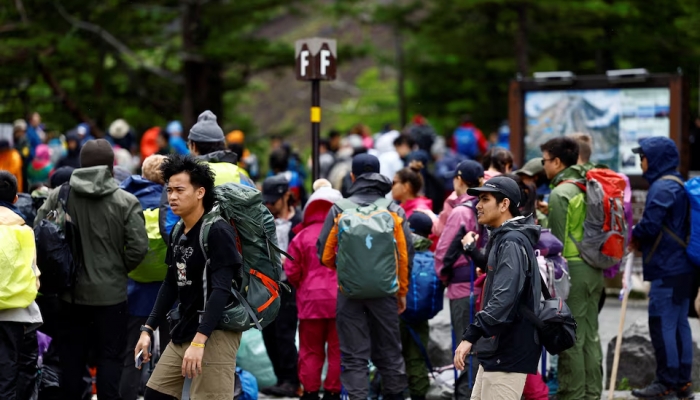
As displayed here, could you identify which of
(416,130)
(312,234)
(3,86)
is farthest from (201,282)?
(3,86)

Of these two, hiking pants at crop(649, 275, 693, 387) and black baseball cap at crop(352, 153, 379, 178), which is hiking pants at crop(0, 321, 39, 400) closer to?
black baseball cap at crop(352, 153, 379, 178)

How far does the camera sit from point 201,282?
5.55m

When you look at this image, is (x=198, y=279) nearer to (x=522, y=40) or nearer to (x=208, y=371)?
(x=208, y=371)

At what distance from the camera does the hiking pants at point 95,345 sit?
709cm

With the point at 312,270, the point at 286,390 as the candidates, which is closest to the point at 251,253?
the point at 312,270

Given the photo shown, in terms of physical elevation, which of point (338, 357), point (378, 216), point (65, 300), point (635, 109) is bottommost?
point (338, 357)

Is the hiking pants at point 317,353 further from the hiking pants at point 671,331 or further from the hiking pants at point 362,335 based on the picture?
the hiking pants at point 671,331

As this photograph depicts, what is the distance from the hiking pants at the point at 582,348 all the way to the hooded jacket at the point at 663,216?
22.2 inches

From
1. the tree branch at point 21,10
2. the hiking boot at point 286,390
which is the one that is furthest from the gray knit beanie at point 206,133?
the tree branch at point 21,10

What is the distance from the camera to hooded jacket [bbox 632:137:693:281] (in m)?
8.01

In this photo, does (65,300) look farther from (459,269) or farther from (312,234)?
(459,269)

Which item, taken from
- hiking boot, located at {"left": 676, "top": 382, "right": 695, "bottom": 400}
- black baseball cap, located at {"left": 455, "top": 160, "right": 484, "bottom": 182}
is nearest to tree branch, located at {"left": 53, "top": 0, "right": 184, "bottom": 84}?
black baseball cap, located at {"left": 455, "top": 160, "right": 484, "bottom": 182}

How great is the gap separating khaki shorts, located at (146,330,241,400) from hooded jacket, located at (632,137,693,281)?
3954 mm

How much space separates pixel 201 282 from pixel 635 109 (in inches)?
349
